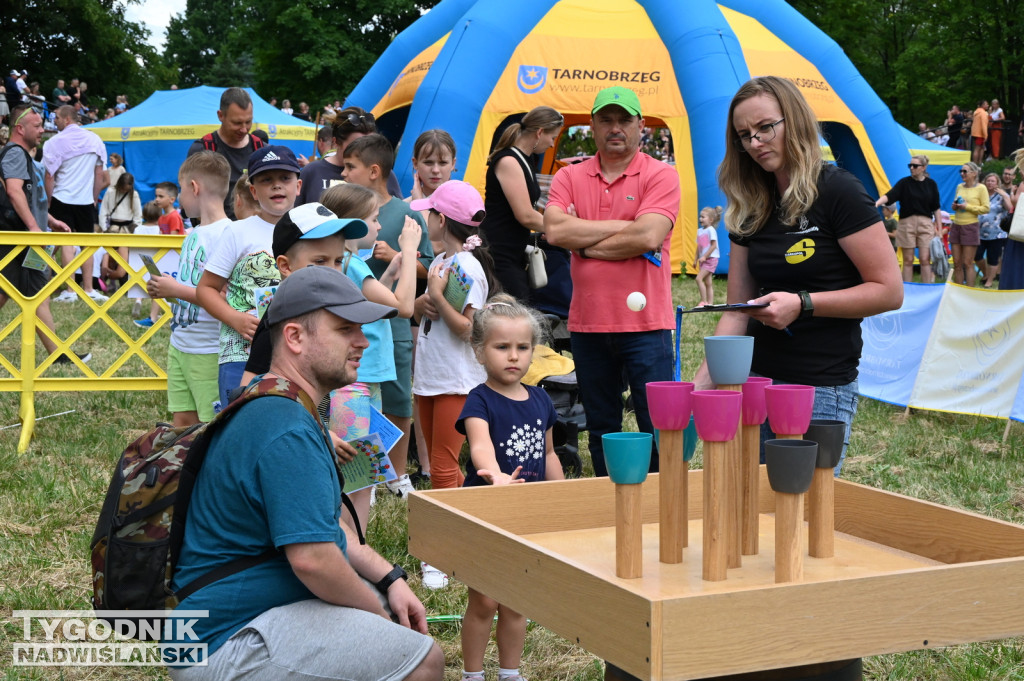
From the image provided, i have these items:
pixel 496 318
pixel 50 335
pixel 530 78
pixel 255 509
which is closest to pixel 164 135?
pixel 530 78

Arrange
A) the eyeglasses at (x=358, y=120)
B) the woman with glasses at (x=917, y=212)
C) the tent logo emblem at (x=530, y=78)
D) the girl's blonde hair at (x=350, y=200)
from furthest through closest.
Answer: the woman with glasses at (x=917, y=212) → the tent logo emblem at (x=530, y=78) → the eyeglasses at (x=358, y=120) → the girl's blonde hair at (x=350, y=200)

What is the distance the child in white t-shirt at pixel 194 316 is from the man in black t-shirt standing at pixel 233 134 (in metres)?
1.66

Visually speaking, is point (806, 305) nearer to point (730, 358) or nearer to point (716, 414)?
point (730, 358)

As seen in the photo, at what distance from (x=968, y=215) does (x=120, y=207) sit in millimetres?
13309

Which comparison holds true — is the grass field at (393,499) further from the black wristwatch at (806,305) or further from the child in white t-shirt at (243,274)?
the black wristwatch at (806,305)

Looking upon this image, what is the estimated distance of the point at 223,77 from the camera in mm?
70125

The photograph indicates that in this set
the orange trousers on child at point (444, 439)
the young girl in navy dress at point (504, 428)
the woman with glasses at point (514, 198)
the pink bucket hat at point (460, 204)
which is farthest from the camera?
the woman with glasses at point (514, 198)

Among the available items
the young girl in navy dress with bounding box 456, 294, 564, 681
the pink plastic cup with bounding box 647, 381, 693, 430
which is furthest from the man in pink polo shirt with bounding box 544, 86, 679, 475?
→ the pink plastic cup with bounding box 647, 381, 693, 430

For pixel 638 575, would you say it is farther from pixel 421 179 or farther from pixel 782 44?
pixel 782 44

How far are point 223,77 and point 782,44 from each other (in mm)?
60458

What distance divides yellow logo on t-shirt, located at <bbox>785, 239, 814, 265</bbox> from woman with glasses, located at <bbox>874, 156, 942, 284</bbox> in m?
13.1

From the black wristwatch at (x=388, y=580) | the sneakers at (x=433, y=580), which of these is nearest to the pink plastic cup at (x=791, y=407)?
the black wristwatch at (x=388, y=580)

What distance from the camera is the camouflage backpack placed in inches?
95.3

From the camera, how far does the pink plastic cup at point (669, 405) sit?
2072 mm
